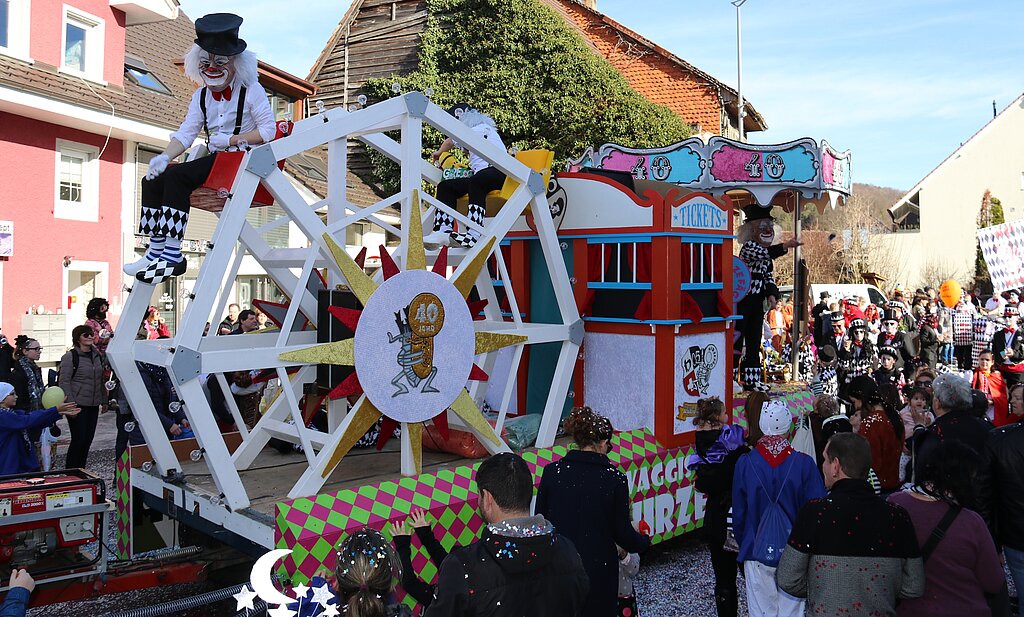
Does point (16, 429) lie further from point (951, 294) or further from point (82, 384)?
point (951, 294)

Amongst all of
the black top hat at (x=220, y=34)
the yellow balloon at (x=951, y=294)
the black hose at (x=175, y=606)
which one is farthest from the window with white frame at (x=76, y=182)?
the yellow balloon at (x=951, y=294)

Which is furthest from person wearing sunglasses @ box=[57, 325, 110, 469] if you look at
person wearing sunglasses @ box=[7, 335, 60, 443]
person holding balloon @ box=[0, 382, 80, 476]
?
person holding balloon @ box=[0, 382, 80, 476]

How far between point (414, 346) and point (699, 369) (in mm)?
2581

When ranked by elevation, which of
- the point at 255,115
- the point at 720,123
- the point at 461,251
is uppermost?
the point at 720,123

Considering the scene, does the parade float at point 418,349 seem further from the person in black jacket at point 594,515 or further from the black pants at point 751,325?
the black pants at point 751,325

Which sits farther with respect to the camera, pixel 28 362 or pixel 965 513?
pixel 28 362

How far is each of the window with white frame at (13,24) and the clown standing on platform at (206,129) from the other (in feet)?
34.1

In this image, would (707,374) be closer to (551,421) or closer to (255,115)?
(551,421)

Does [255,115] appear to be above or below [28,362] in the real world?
above

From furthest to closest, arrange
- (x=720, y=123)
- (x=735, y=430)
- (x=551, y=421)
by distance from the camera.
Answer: (x=720, y=123) < (x=551, y=421) < (x=735, y=430)

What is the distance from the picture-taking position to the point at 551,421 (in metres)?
6.01

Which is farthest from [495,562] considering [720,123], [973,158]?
[973,158]

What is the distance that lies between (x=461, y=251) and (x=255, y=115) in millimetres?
1896

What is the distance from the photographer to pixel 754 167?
8367mm
